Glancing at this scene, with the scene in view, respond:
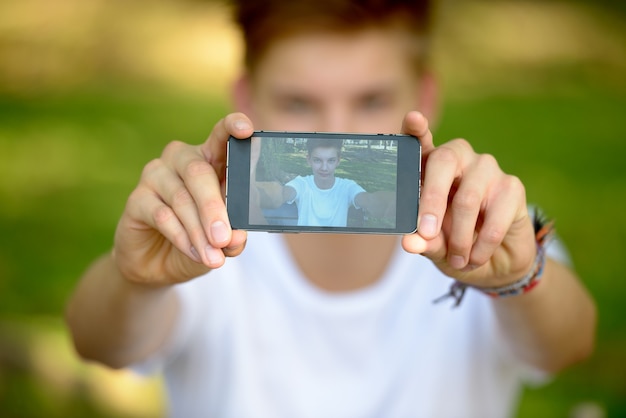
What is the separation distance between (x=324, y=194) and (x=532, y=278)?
38 centimetres

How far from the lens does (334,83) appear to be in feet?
5.09

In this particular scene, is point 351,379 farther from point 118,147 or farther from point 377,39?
point 118,147

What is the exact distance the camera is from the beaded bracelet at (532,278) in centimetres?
114

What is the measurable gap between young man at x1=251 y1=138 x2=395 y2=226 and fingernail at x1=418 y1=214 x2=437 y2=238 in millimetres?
42

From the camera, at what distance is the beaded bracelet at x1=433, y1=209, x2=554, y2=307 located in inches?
44.9

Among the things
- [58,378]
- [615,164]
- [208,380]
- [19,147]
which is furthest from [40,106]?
[615,164]

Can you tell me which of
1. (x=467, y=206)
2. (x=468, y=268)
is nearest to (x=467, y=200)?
(x=467, y=206)

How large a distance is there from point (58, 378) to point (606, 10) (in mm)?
2845

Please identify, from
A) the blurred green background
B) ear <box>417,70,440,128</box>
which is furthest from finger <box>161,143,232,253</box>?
the blurred green background

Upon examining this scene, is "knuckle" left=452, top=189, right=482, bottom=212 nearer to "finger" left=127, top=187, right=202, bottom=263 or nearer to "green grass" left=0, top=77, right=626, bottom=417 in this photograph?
"finger" left=127, top=187, right=202, bottom=263

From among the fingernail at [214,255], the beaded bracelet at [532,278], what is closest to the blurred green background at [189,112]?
the beaded bracelet at [532,278]

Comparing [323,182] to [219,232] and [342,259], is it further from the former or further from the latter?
[342,259]

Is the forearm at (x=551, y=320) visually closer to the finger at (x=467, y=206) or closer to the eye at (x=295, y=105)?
the finger at (x=467, y=206)

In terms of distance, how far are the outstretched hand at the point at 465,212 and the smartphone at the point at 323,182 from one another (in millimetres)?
26
